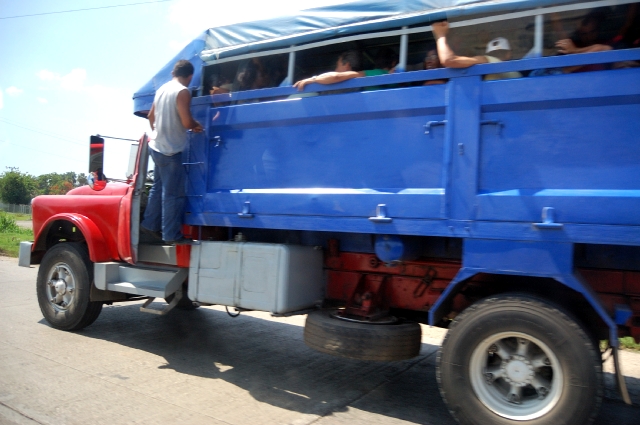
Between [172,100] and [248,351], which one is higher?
[172,100]

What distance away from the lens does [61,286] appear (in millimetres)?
5961

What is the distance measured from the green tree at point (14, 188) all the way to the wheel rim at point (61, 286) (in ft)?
243

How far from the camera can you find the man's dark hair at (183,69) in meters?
4.90

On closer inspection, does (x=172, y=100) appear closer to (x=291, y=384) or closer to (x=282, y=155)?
(x=282, y=155)

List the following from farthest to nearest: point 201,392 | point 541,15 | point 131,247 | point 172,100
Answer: point 131,247 → point 172,100 → point 201,392 → point 541,15

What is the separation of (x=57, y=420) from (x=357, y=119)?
2.99 m

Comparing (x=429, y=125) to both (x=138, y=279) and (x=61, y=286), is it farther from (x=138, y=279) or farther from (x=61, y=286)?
(x=61, y=286)

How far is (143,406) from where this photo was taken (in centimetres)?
388

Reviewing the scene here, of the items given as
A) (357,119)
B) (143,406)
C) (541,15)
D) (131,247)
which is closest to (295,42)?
(357,119)

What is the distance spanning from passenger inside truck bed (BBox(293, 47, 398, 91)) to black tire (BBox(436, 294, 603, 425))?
1.90m

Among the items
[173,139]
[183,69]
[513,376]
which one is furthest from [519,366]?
[183,69]

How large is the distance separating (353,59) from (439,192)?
1425 mm

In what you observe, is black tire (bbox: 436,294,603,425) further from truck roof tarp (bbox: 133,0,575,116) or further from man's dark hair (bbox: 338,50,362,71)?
man's dark hair (bbox: 338,50,362,71)

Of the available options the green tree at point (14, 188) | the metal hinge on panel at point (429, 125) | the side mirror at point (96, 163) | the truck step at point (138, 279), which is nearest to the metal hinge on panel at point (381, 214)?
the metal hinge on panel at point (429, 125)
